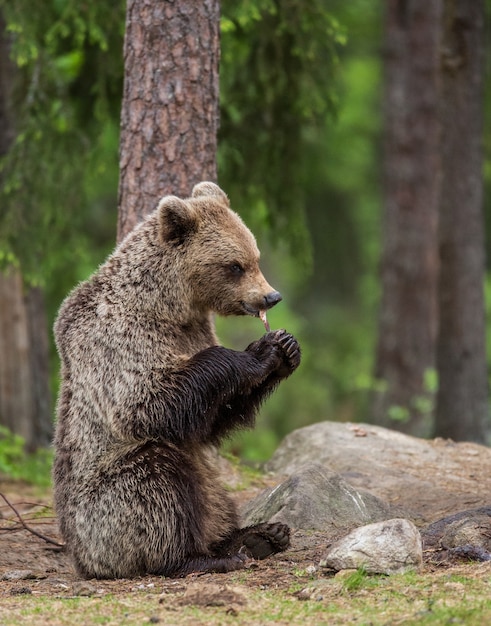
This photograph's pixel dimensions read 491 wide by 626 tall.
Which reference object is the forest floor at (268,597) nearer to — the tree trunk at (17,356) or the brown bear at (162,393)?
the brown bear at (162,393)

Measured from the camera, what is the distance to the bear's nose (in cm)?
677

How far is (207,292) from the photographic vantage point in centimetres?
702

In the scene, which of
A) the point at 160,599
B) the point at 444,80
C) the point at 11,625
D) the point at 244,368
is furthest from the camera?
the point at 444,80

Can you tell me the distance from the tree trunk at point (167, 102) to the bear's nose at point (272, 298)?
1.79m

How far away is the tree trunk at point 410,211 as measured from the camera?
1566 centimetres

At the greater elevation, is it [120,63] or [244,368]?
→ [120,63]

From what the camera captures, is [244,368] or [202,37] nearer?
[244,368]

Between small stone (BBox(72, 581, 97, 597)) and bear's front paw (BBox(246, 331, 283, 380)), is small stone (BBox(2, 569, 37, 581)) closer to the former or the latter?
small stone (BBox(72, 581, 97, 597))

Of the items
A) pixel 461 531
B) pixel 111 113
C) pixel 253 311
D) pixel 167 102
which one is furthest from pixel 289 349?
pixel 111 113

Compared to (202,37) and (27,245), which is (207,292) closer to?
(202,37)

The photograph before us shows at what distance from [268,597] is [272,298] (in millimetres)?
1979

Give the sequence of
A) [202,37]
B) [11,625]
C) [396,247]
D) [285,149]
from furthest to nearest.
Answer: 1. [396,247]
2. [285,149]
3. [202,37]
4. [11,625]

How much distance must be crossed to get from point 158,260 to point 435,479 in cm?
304

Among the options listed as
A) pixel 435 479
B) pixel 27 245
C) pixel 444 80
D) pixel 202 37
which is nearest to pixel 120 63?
pixel 27 245
